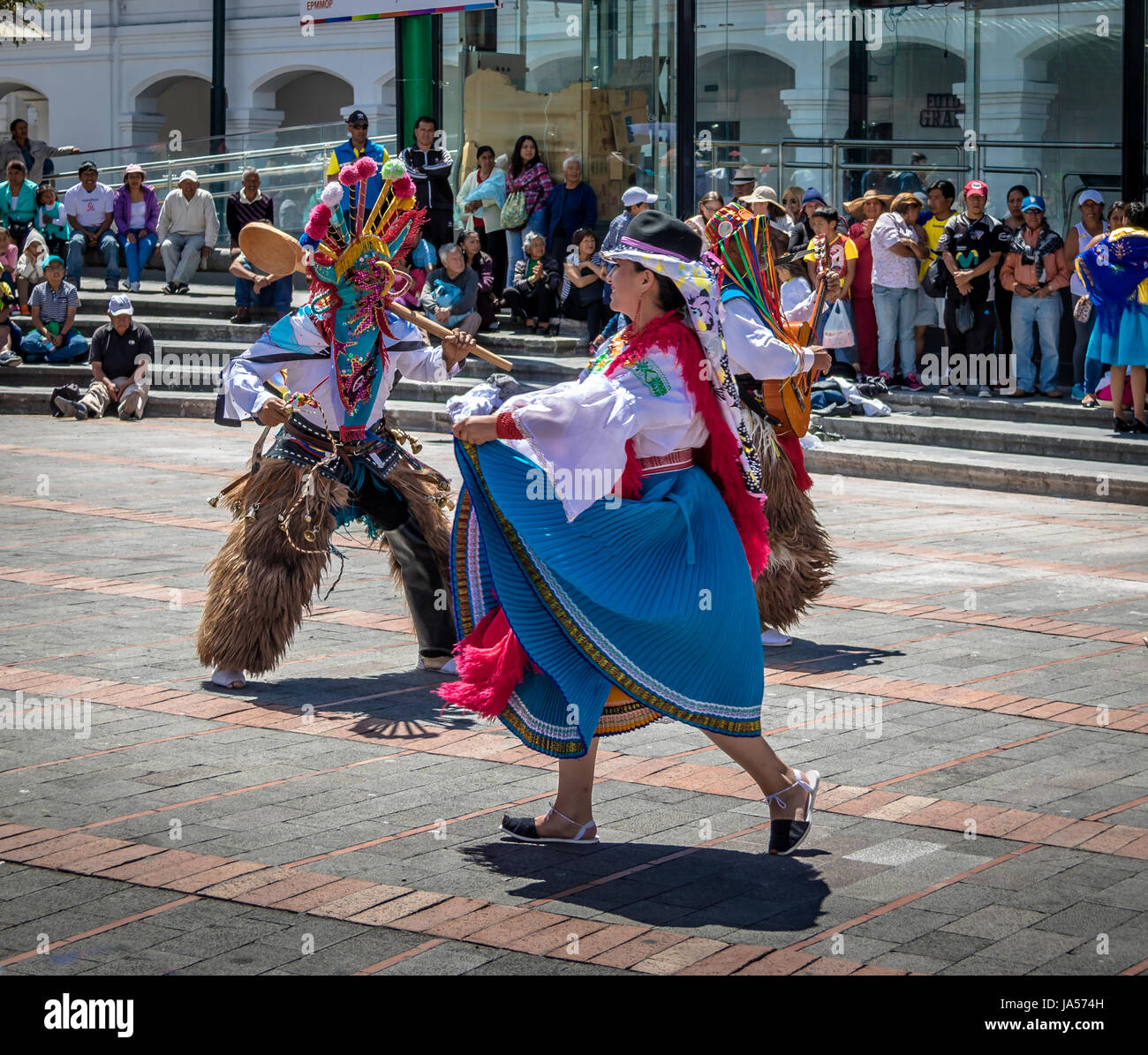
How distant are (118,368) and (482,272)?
393 cm

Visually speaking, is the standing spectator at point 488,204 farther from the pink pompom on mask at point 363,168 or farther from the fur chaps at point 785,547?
the pink pompom on mask at point 363,168

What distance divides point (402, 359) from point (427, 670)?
1.33 metres

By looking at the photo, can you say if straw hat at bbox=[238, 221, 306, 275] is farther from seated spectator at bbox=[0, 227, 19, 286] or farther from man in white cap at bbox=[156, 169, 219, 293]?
man in white cap at bbox=[156, 169, 219, 293]

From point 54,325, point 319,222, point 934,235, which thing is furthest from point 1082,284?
point 54,325

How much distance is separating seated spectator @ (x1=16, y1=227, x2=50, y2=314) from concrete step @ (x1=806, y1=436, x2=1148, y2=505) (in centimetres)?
994

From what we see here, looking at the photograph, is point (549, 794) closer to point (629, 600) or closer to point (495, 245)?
point (629, 600)

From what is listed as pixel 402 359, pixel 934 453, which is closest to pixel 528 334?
pixel 934 453

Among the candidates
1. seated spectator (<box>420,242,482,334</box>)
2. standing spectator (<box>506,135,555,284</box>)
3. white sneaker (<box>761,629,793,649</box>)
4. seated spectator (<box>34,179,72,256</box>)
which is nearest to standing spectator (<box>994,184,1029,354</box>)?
standing spectator (<box>506,135,555,284</box>)

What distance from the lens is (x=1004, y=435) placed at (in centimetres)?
1416

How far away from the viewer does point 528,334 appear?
1802 cm

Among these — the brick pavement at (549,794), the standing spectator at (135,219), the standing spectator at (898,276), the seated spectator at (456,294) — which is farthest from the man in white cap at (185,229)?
the brick pavement at (549,794)


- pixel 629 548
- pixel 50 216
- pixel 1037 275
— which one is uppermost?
pixel 50 216
